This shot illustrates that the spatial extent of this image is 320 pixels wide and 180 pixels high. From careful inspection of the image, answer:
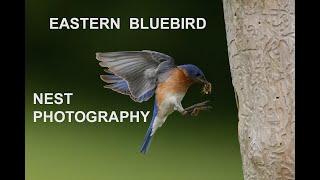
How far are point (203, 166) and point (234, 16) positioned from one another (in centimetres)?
75

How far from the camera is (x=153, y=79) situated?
314 cm

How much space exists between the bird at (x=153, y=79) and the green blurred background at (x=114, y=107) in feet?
0.09

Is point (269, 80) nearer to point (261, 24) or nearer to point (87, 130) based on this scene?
point (261, 24)

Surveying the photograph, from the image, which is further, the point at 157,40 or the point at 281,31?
the point at 157,40

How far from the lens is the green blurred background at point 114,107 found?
3.12m

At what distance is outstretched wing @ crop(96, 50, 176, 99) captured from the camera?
10.2 ft

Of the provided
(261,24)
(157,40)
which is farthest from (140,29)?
(261,24)

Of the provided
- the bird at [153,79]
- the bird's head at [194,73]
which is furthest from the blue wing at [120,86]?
the bird's head at [194,73]

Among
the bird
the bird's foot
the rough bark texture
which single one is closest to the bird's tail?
the bird

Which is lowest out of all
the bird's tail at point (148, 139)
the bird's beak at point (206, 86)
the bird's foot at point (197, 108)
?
the bird's tail at point (148, 139)

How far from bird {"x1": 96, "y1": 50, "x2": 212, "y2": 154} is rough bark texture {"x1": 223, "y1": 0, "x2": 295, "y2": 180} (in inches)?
15.2

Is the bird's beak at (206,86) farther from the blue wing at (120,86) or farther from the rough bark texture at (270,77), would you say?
the rough bark texture at (270,77)

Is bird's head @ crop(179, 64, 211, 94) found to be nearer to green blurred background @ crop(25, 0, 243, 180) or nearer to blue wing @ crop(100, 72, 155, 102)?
green blurred background @ crop(25, 0, 243, 180)

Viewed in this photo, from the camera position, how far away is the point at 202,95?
3.15 metres
